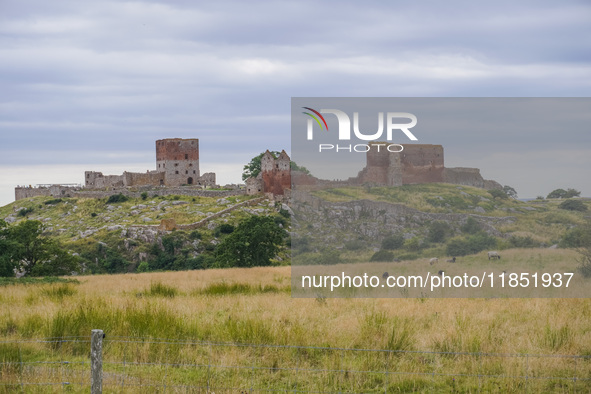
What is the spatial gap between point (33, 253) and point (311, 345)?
31.7 metres

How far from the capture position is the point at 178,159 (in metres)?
94.0

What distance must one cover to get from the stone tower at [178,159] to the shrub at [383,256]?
71.5 meters

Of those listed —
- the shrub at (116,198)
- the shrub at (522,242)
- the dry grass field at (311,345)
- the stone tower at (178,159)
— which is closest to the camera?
the dry grass field at (311,345)

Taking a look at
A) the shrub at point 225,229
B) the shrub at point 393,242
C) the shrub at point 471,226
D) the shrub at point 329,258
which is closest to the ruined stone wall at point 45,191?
the shrub at point 225,229

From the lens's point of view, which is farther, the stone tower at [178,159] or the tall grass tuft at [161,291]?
the stone tower at [178,159]

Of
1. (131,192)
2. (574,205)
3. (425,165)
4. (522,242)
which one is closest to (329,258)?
(522,242)

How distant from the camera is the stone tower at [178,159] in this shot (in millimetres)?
93750

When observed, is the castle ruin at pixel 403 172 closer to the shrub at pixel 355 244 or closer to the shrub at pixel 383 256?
the shrub at pixel 355 244

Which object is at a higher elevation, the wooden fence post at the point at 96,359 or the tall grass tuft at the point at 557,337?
the wooden fence post at the point at 96,359

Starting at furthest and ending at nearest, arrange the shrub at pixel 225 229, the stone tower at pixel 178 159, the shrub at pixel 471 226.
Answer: the stone tower at pixel 178 159
the shrub at pixel 225 229
the shrub at pixel 471 226

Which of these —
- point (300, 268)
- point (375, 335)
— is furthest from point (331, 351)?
point (300, 268)

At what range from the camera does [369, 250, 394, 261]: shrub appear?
24.7 meters

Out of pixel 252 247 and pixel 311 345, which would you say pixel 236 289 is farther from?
pixel 252 247

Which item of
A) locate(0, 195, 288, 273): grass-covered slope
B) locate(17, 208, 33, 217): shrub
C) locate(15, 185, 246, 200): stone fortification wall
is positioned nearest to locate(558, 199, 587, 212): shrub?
locate(0, 195, 288, 273): grass-covered slope
